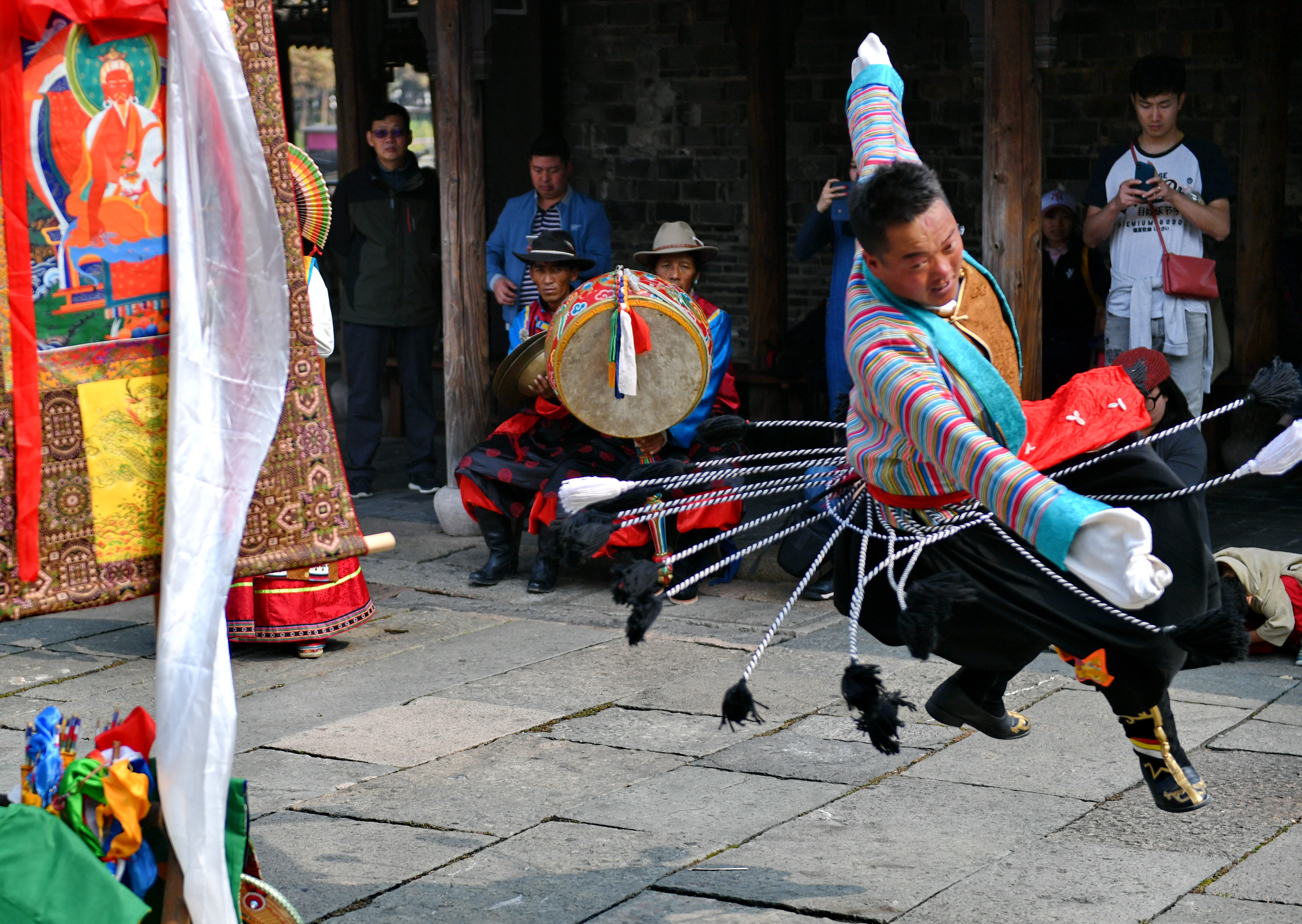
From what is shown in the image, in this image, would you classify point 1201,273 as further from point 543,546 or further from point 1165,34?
point 543,546

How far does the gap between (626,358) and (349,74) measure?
493cm

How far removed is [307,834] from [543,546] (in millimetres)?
1316

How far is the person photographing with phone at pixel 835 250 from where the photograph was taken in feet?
23.5

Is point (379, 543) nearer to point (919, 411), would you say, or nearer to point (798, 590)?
point (798, 590)

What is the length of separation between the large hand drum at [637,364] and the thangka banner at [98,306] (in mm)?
3483

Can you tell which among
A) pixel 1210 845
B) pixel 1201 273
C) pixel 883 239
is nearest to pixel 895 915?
pixel 1210 845

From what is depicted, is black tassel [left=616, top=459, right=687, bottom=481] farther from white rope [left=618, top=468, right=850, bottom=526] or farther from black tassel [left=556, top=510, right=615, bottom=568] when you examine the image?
black tassel [left=556, top=510, right=615, bottom=568]

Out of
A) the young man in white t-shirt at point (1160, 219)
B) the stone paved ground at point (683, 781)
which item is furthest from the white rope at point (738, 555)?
the young man in white t-shirt at point (1160, 219)

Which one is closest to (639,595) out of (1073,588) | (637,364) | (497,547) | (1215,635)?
(1073,588)

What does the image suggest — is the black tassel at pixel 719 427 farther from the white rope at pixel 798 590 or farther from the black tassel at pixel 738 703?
the black tassel at pixel 738 703

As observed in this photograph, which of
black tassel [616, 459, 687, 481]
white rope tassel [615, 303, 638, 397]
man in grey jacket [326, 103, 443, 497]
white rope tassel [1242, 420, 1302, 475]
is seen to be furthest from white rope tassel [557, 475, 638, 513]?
man in grey jacket [326, 103, 443, 497]

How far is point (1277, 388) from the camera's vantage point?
3238 mm

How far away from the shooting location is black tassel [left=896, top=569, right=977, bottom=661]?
2906 mm

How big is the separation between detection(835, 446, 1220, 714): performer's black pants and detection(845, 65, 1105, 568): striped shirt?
165 millimetres
